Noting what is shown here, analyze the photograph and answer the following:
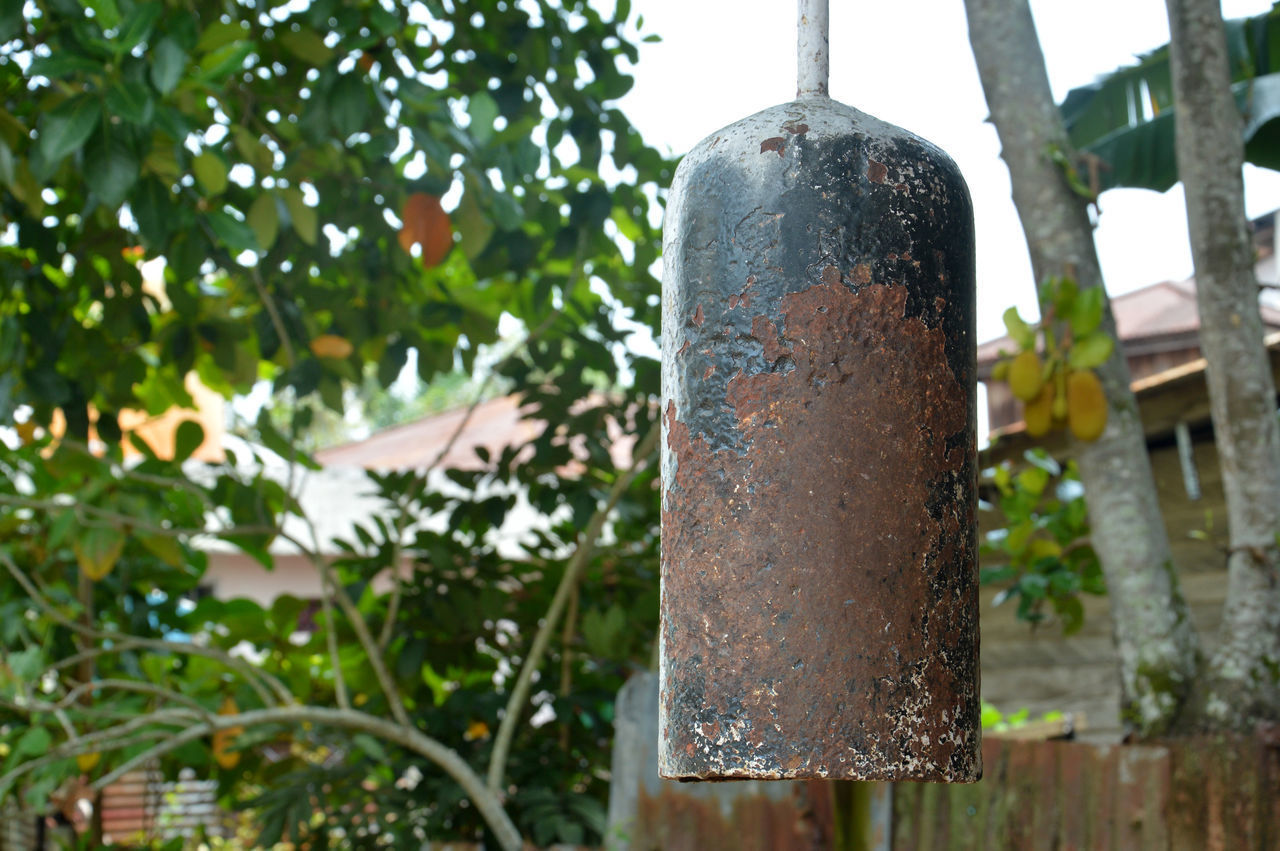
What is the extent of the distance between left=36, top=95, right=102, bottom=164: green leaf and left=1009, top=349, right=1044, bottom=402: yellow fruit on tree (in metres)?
1.75

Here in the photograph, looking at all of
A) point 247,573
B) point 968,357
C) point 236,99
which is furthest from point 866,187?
point 247,573

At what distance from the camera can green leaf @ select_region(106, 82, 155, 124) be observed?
2053mm

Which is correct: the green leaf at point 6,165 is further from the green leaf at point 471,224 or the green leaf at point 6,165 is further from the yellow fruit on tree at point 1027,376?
the yellow fruit on tree at point 1027,376

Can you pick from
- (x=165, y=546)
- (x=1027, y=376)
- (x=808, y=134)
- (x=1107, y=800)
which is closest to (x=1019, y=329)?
(x=1027, y=376)

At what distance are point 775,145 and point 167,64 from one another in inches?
63.5

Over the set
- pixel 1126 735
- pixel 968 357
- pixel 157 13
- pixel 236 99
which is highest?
pixel 236 99

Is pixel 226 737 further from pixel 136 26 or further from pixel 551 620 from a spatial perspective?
pixel 136 26

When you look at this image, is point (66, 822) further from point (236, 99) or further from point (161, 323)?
point (236, 99)

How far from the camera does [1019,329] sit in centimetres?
232

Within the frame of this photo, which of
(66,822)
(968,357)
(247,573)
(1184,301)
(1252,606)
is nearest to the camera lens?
(968,357)

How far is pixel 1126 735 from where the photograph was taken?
2.12 meters

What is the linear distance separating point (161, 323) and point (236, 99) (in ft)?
3.87

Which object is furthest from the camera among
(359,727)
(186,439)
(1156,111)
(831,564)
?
(1156,111)

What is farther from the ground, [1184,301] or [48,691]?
[1184,301]
